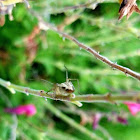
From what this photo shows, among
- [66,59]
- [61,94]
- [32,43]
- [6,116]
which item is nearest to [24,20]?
[32,43]

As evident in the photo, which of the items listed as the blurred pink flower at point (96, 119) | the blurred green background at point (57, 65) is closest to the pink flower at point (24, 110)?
the blurred green background at point (57, 65)

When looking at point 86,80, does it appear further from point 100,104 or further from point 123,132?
point 123,132

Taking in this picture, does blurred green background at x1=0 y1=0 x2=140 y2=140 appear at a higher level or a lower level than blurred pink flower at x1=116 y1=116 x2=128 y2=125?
higher

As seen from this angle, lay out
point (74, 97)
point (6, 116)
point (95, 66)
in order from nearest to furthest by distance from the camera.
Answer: point (74, 97) → point (6, 116) → point (95, 66)

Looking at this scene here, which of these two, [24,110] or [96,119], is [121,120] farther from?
[24,110]

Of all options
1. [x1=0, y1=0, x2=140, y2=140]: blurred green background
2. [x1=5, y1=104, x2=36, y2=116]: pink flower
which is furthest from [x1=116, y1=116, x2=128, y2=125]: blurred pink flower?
[x1=5, y1=104, x2=36, y2=116]: pink flower

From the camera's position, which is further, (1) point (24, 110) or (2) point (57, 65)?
(2) point (57, 65)

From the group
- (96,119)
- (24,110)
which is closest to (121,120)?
(96,119)

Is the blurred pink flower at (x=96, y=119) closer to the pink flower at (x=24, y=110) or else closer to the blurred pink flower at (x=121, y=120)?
the blurred pink flower at (x=121, y=120)

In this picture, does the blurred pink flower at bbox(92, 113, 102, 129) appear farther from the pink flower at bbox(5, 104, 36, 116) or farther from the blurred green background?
the pink flower at bbox(5, 104, 36, 116)

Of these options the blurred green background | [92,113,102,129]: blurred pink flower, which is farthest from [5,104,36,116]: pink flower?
[92,113,102,129]: blurred pink flower

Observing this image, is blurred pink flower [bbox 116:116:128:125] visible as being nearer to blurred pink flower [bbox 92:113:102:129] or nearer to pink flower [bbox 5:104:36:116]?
blurred pink flower [bbox 92:113:102:129]
